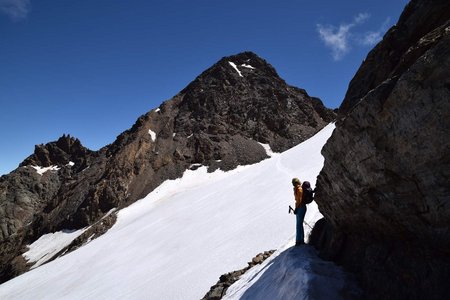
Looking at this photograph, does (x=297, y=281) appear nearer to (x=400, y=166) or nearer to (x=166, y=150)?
(x=400, y=166)

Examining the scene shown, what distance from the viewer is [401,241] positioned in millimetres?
7020

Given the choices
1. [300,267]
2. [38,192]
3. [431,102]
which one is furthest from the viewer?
[38,192]

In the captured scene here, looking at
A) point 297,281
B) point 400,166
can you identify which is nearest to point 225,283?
point 297,281

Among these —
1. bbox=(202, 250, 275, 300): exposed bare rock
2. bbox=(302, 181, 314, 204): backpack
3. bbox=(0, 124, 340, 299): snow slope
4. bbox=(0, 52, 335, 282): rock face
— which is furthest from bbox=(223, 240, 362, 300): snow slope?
bbox=(0, 52, 335, 282): rock face

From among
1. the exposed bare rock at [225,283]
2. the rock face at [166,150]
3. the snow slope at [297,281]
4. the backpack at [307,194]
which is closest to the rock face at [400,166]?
the snow slope at [297,281]

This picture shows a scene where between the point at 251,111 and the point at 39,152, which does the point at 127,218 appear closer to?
the point at 251,111

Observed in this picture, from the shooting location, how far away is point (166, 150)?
56.8 metres

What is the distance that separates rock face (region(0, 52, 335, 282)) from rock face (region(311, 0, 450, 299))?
37344mm

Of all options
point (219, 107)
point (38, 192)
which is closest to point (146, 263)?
point (219, 107)

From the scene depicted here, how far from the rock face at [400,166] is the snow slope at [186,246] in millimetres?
5021

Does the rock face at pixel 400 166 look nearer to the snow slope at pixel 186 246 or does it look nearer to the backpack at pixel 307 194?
the backpack at pixel 307 194

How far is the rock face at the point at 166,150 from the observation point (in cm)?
4981

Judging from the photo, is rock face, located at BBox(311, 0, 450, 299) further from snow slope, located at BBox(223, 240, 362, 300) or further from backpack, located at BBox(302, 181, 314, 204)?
backpack, located at BBox(302, 181, 314, 204)

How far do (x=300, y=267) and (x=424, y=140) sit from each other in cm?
453
